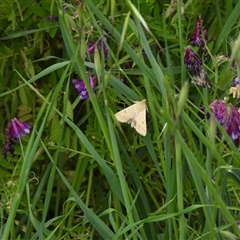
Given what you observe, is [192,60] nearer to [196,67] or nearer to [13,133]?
[196,67]

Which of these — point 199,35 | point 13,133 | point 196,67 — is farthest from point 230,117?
point 13,133

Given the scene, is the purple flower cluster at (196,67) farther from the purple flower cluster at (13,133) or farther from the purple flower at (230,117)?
the purple flower cluster at (13,133)

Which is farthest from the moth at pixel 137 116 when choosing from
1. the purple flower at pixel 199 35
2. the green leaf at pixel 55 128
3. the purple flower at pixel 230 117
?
the green leaf at pixel 55 128

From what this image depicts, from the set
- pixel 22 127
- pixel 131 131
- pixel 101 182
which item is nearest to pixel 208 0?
pixel 131 131

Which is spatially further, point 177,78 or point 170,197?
point 177,78

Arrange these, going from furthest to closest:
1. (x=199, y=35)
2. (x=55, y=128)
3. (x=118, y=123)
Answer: (x=55, y=128) < (x=199, y=35) < (x=118, y=123)

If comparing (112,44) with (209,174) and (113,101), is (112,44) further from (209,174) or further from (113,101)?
(209,174)
